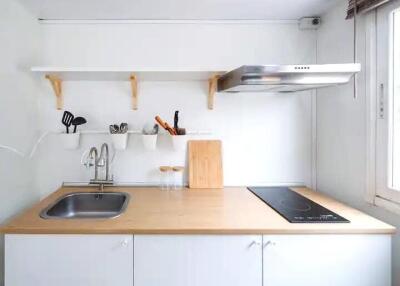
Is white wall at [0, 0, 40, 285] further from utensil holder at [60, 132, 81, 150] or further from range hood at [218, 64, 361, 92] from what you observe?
range hood at [218, 64, 361, 92]

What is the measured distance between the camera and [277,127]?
2086mm

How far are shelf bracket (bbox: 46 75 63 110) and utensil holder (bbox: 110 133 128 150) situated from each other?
17.1 inches

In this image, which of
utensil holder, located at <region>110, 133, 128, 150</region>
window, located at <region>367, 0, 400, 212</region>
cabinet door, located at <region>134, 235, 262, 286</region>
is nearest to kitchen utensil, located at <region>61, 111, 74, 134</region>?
utensil holder, located at <region>110, 133, 128, 150</region>

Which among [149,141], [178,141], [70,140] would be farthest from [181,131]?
[70,140]

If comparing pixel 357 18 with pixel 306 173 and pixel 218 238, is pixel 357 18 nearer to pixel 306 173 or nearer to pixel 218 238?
pixel 306 173

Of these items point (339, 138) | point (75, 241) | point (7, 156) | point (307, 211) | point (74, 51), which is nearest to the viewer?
point (75, 241)

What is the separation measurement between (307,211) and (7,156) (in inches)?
64.1

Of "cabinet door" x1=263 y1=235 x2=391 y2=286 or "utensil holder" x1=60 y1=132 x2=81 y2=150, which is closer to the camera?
"cabinet door" x1=263 y1=235 x2=391 y2=286

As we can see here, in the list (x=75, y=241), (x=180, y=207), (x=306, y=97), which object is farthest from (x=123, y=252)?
(x=306, y=97)

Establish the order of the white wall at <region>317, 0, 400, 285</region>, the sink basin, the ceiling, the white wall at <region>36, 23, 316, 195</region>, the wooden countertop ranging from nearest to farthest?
the wooden countertop → the white wall at <region>317, 0, 400, 285</region> → the ceiling → the sink basin → the white wall at <region>36, 23, 316, 195</region>

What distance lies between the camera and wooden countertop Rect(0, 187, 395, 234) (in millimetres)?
1269

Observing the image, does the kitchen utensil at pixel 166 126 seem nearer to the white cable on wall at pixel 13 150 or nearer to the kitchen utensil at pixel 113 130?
the kitchen utensil at pixel 113 130

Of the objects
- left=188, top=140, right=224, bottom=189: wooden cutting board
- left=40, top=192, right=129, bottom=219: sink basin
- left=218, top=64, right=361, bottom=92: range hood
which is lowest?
left=40, top=192, right=129, bottom=219: sink basin

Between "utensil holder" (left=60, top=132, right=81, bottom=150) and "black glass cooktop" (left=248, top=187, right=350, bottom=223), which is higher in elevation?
"utensil holder" (left=60, top=132, right=81, bottom=150)
